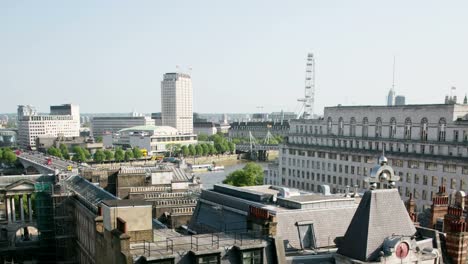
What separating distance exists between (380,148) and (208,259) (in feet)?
297

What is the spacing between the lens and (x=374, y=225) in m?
26.1

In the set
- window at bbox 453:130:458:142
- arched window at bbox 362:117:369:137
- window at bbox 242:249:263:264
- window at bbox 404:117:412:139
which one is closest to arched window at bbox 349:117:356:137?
arched window at bbox 362:117:369:137

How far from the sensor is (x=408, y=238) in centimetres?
2622

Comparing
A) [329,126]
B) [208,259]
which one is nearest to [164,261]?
[208,259]

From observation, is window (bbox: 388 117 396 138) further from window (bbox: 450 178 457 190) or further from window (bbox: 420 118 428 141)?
window (bbox: 450 178 457 190)

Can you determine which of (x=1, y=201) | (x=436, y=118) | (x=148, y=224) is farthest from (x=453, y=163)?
(x=1, y=201)

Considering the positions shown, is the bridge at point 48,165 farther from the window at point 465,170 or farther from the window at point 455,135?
the window at point 465,170

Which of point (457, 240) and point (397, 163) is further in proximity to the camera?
point (397, 163)

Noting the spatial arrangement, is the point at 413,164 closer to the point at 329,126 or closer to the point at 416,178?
the point at 416,178

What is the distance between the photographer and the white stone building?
91.0 meters

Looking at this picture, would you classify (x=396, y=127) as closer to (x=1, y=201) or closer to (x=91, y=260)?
(x=91, y=260)

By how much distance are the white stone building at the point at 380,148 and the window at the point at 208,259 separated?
2234 inches

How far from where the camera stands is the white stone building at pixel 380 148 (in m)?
91.0

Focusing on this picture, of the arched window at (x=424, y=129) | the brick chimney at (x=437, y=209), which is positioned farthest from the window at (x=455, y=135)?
the brick chimney at (x=437, y=209)
